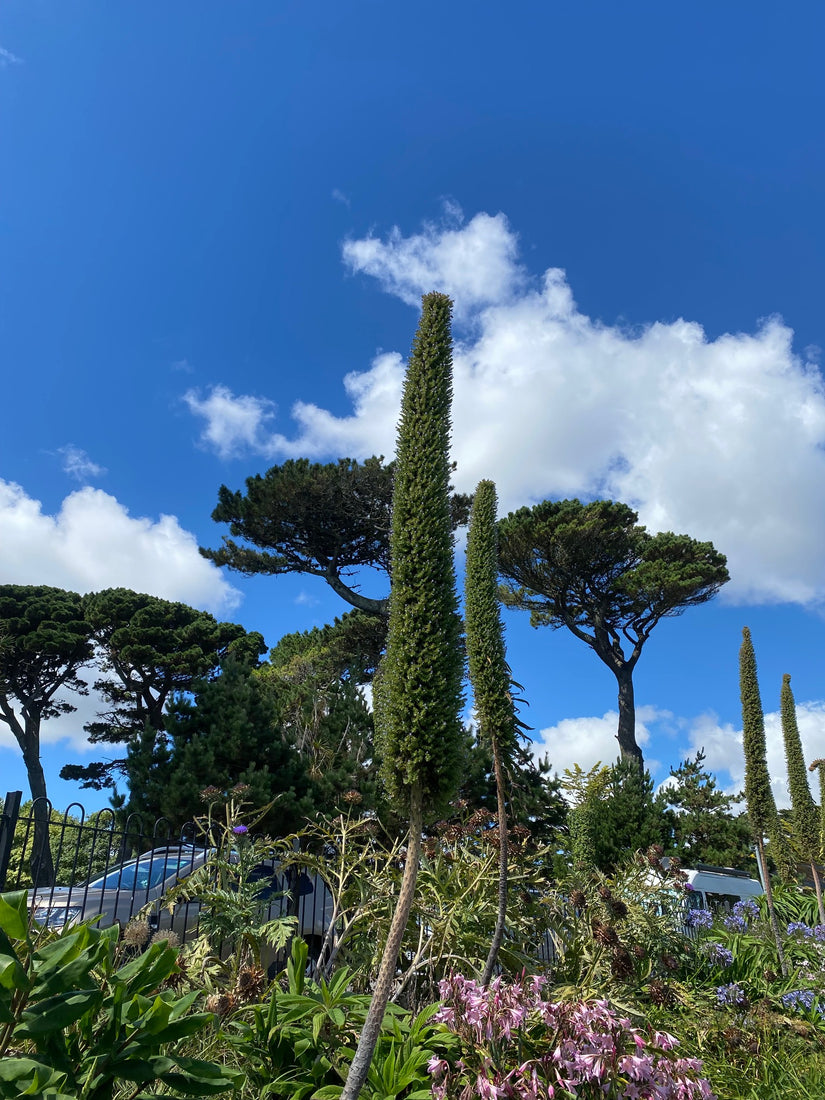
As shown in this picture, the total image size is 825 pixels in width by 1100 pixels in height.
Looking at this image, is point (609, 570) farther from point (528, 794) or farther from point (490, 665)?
point (490, 665)

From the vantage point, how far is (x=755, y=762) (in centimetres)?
1027

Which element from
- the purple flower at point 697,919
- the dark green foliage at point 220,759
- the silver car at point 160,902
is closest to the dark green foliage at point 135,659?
the dark green foliage at point 220,759

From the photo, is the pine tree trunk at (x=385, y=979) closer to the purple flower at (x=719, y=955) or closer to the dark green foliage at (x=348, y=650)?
the purple flower at (x=719, y=955)

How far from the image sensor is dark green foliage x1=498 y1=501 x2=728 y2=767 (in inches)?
889

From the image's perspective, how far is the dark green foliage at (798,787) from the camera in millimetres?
11539

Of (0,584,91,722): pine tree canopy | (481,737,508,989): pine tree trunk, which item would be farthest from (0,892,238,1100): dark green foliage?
(0,584,91,722): pine tree canopy

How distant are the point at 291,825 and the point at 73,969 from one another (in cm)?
1181

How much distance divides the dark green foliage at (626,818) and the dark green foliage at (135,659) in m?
16.9

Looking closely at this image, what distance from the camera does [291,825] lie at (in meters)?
13.1

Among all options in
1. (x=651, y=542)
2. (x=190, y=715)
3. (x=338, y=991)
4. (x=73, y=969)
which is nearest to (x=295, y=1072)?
(x=338, y=991)

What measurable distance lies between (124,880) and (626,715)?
17.3 meters

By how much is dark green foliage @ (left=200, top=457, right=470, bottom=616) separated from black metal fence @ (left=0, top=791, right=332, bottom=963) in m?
10.9

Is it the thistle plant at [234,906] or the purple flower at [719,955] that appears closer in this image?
the thistle plant at [234,906]

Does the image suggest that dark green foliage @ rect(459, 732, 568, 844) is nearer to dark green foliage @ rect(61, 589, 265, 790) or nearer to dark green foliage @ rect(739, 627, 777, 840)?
dark green foliage @ rect(739, 627, 777, 840)
